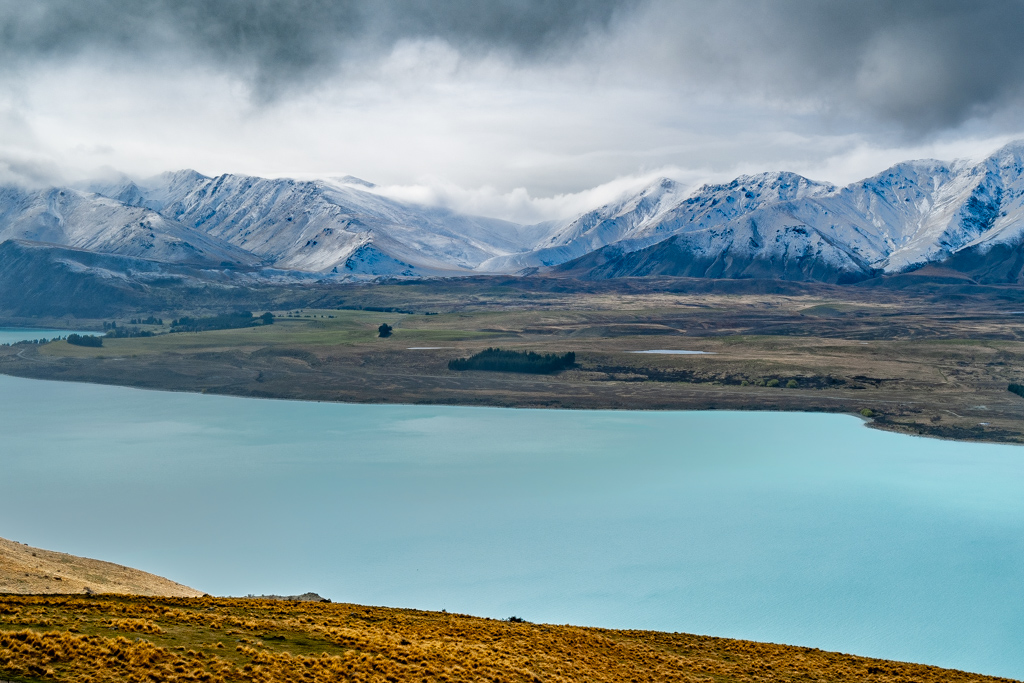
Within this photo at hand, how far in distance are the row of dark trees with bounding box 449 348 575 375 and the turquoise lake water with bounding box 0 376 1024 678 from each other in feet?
90.5

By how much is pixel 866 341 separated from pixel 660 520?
90.1 metres

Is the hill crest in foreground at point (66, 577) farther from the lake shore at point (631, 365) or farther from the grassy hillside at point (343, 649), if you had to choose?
the lake shore at point (631, 365)

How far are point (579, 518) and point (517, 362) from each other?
59.3 meters

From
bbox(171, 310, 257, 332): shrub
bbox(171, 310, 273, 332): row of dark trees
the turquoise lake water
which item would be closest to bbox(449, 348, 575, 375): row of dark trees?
the turquoise lake water

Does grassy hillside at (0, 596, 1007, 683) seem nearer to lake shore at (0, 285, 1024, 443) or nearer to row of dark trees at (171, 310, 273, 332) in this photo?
lake shore at (0, 285, 1024, 443)

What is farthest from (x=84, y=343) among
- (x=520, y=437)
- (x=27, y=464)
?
(x=520, y=437)

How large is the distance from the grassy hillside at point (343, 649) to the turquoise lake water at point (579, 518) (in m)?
6.61

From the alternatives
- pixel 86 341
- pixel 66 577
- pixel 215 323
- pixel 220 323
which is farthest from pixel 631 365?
pixel 215 323

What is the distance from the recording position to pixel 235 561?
125 feet

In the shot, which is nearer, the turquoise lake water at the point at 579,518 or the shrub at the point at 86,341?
the turquoise lake water at the point at 579,518

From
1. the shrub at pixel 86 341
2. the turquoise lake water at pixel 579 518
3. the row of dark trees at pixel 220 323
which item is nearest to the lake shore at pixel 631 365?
the shrub at pixel 86 341

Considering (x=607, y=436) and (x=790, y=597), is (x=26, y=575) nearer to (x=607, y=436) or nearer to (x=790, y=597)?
(x=790, y=597)

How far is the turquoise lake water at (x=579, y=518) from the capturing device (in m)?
33.1

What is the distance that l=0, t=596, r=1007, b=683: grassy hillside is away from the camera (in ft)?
54.1
